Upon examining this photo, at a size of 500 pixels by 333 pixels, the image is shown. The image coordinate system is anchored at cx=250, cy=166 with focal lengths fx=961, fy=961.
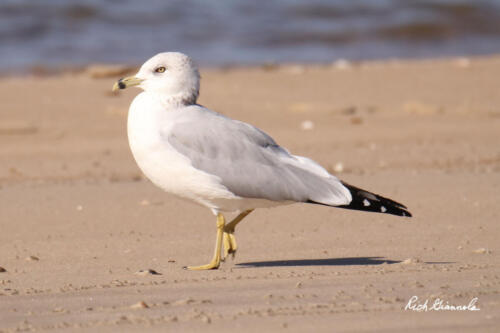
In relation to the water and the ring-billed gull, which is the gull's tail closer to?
the ring-billed gull

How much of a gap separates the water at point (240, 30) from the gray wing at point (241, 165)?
10.8 m

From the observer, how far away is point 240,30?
19.4 meters

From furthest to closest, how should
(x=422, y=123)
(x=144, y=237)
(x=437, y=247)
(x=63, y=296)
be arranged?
(x=422, y=123) → (x=144, y=237) → (x=437, y=247) → (x=63, y=296)

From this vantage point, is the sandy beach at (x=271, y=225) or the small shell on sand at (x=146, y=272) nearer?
the sandy beach at (x=271, y=225)

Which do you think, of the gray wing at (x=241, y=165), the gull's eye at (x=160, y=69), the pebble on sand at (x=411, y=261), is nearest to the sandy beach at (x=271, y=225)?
the pebble on sand at (x=411, y=261)

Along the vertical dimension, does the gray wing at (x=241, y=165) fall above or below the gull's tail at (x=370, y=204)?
above

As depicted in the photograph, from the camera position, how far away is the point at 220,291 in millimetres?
4508

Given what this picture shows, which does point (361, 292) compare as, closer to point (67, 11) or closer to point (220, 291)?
point (220, 291)

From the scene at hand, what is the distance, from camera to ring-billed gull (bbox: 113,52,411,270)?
202 inches

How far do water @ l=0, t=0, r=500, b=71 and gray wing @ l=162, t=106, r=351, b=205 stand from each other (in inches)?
423

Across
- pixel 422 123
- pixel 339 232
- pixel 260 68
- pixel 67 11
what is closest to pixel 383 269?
pixel 339 232

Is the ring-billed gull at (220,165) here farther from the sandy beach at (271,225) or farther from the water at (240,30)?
the water at (240,30)

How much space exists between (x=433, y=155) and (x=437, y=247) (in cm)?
354

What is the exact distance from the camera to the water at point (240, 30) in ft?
56.3
